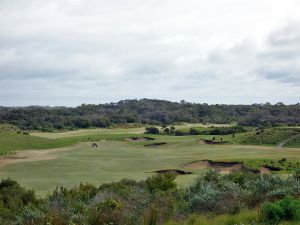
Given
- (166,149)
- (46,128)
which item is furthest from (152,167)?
(46,128)

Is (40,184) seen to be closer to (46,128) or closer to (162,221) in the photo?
(162,221)

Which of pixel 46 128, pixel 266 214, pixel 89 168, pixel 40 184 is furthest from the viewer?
pixel 46 128

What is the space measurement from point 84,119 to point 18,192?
93.7 meters

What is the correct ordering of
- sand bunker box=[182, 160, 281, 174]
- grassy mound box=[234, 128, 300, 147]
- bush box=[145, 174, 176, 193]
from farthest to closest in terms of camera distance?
1. grassy mound box=[234, 128, 300, 147]
2. sand bunker box=[182, 160, 281, 174]
3. bush box=[145, 174, 176, 193]

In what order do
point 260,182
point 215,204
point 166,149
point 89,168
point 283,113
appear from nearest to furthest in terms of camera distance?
point 215,204 → point 260,182 → point 89,168 → point 166,149 → point 283,113

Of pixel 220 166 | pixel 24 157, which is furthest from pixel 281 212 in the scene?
pixel 24 157

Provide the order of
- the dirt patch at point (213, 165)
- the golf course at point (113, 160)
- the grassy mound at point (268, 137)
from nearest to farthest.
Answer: the golf course at point (113, 160) < the dirt patch at point (213, 165) < the grassy mound at point (268, 137)

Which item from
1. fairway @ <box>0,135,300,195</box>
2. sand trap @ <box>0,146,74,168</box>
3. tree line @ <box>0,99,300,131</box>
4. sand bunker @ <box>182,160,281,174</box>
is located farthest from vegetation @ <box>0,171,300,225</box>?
tree line @ <box>0,99,300,131</box>

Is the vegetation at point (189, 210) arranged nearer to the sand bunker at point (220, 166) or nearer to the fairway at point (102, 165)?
the fairway at point (102, 165)

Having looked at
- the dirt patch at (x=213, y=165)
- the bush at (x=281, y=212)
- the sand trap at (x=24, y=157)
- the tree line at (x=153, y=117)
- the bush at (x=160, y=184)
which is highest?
the tree line at (x=153, y=117)

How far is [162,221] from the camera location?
10227 millimetres

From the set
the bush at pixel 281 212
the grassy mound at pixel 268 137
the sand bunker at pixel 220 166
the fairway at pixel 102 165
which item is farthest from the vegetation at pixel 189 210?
the grassy mound at pixel 268 137

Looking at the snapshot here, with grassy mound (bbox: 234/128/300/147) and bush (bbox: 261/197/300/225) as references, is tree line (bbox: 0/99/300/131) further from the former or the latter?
bush (bbox: 261/197/300/225)

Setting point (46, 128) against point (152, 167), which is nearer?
point (152, 167)
